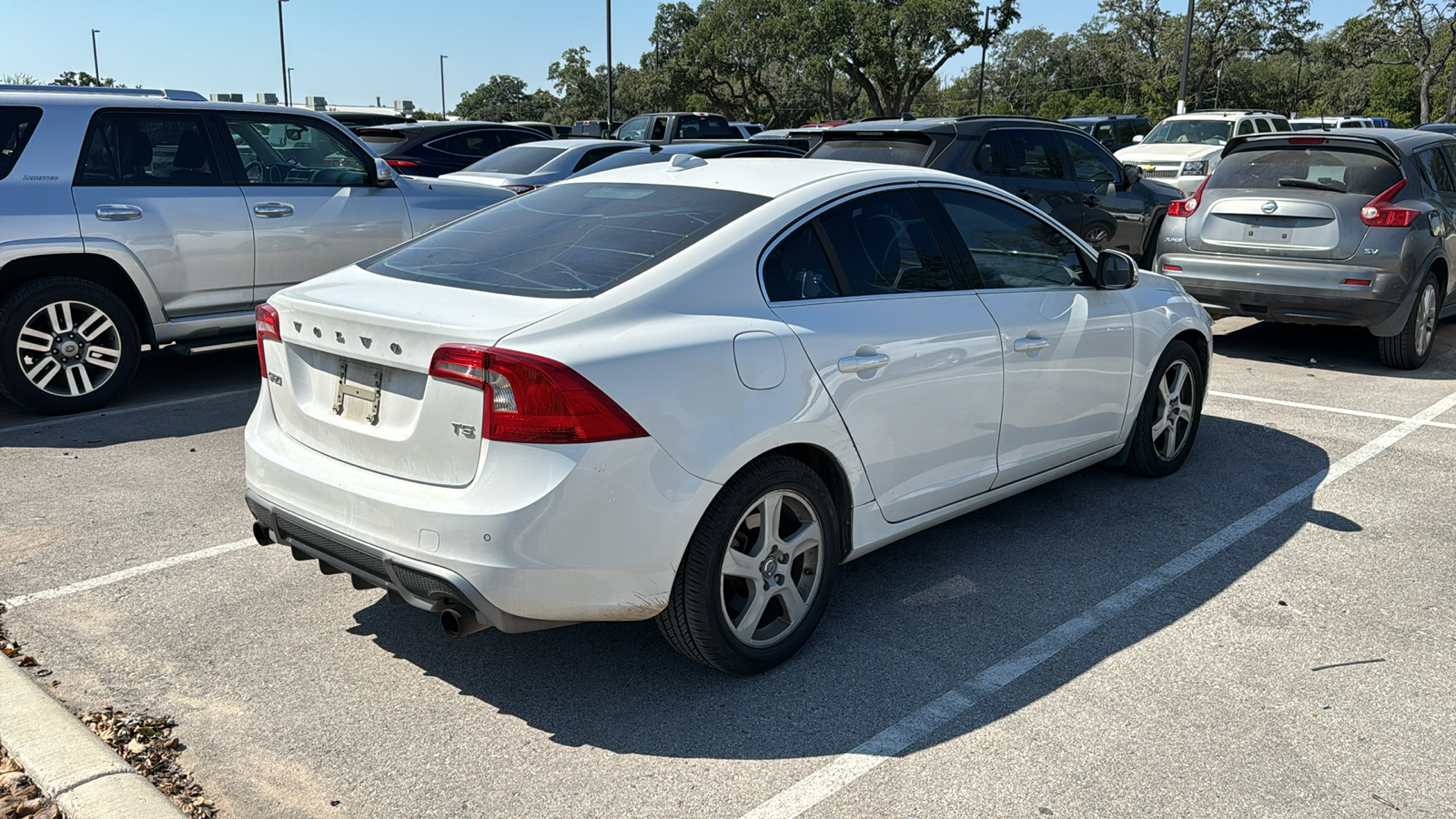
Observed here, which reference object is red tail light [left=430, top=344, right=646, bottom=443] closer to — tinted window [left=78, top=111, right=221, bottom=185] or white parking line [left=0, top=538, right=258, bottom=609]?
white parking line [left=0, top=538, right=258, bottom=609]

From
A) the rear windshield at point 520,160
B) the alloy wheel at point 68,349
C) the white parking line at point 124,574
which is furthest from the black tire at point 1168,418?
the rear windshield at point 520,160

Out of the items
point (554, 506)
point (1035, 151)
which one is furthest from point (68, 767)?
point (1035, 151)

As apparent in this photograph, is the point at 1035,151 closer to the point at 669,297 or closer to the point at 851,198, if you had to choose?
the point at 851,198

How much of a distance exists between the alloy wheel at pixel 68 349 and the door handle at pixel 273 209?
3.75ft

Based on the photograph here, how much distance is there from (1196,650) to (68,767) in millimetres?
3490

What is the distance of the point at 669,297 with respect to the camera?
3.60 metres

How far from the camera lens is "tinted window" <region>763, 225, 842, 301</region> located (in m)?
3.88

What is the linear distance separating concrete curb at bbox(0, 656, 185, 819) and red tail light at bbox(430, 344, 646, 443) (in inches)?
50.1

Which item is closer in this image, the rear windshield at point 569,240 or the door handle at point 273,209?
the rear windshield at point 569,240

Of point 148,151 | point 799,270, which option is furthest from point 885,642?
point 148,151

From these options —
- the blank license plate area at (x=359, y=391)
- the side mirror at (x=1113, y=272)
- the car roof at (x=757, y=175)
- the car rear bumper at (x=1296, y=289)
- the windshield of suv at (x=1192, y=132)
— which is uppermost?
the windshield of suv at (x=1192, y=132)

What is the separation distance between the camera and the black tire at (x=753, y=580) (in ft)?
11.6

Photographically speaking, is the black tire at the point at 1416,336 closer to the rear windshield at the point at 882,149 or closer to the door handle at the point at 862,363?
the rear windshield at the point at 882,149

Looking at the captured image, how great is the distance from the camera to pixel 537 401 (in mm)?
3217
